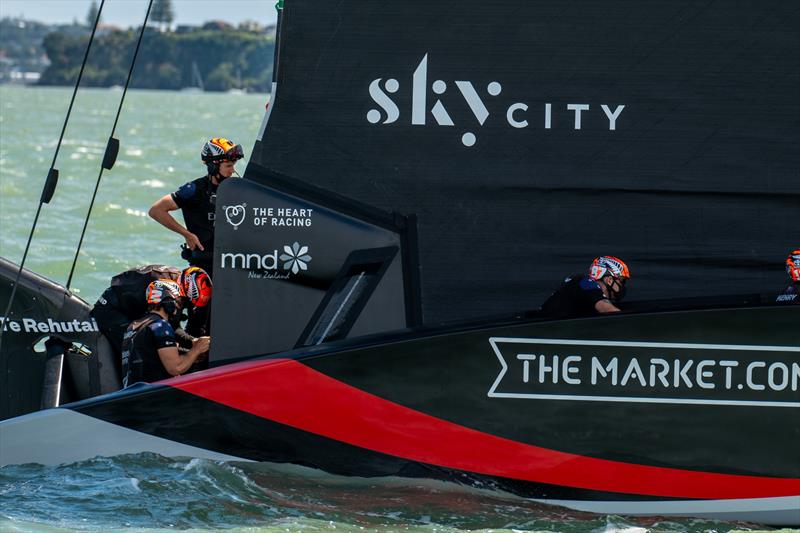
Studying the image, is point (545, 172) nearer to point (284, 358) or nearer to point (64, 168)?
point (284, 358)

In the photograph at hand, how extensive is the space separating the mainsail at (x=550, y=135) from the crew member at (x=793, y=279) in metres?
0.08

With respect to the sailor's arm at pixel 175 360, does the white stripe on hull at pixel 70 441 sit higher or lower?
lower

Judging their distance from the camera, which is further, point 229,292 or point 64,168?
point 64,168

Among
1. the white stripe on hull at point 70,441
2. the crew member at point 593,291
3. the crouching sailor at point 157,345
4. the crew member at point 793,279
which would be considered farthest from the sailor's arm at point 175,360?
the crew member at point 793,279

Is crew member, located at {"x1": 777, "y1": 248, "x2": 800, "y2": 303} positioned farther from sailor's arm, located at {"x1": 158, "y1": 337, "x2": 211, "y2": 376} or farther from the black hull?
sailor's arm, located at {"x1": 158, "y1": 337, "x2": 211, "y2": 376}

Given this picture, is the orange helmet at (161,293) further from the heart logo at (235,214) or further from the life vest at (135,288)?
the heart logo at (235,214)

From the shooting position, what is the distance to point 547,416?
15.4 feet

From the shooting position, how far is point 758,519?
4703 mm

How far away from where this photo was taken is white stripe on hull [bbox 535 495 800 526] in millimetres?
4672

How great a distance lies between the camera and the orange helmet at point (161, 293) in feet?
18.2

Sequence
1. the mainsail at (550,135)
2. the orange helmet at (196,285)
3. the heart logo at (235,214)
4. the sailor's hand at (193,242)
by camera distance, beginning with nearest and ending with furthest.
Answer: the mainsail at (550,135) → the heart logo at (235,214) → the orange helmet at (196,285) → the sailor's hand at (193,242)

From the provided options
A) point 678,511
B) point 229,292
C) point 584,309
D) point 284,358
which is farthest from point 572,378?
point 229,292

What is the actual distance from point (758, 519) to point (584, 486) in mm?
621

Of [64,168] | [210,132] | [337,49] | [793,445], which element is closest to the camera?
[793,445]
